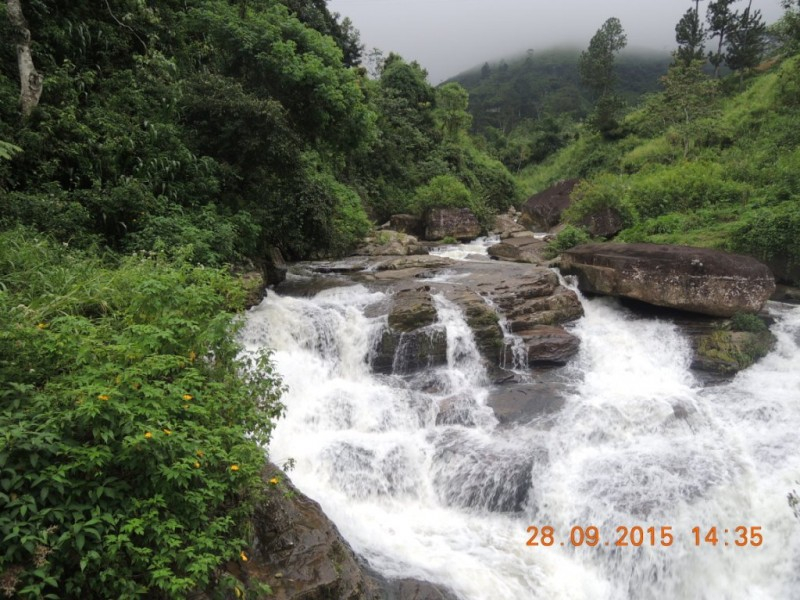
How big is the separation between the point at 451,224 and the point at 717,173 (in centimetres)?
1137

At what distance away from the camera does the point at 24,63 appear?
7883 mm

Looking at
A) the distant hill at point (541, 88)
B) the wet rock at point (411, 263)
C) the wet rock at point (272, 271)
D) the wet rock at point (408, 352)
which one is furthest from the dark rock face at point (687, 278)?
the distant hill at point (541, 88)

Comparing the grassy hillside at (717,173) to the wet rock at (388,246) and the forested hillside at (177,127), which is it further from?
the forested hillside at (177,127)

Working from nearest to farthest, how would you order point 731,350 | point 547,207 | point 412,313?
point 731,350
point 412,313
point 547,207

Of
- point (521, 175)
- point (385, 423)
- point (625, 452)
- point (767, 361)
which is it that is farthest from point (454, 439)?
point (521, 175)

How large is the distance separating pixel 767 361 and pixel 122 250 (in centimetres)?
1289

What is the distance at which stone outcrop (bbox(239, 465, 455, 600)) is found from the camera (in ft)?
13.3

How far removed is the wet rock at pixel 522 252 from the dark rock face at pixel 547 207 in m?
7.67

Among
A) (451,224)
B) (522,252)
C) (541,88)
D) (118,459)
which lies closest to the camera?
(118,459)

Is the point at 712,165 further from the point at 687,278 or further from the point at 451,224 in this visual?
the point at 687,278

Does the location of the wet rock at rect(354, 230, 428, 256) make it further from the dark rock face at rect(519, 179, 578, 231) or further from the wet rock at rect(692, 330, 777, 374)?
the dark rock face at rect(519, 179, 578, 231)

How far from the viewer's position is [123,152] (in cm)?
915

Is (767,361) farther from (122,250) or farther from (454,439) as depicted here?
(122,250)

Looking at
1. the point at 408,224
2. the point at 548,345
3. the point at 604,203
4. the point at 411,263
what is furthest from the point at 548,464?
the point at 408,224
